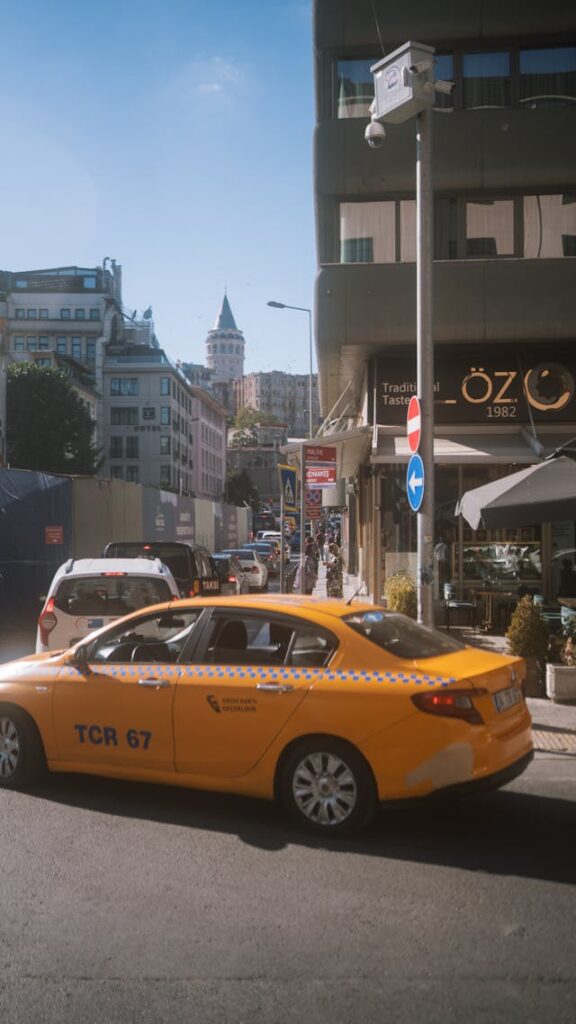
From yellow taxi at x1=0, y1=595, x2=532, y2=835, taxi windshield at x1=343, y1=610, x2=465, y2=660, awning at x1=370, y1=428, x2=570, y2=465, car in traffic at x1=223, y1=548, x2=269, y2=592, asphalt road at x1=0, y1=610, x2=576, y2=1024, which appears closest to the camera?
asphalt road at x1=0, y1=610, x2=576, y2=1024

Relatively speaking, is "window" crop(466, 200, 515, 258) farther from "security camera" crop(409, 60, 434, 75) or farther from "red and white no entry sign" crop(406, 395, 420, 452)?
"red and white no entry sign" crop(406, 395, 420, 452)

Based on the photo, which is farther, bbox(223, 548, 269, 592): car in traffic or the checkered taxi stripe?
bbox(223, 548, 269, 592): car in traffic

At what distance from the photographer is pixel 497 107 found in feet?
57.8

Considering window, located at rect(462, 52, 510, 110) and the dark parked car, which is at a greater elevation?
window, located at rect(462, 52, 510, 110)

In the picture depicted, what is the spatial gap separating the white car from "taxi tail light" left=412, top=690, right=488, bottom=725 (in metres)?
5.30

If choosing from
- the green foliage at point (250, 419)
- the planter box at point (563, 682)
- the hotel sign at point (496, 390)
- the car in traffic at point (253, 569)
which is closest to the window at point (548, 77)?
the hotel sign at point (496, 390)

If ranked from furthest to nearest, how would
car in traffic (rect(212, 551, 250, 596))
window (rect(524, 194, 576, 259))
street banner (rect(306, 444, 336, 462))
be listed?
car in traffic (rect(212, 551, 250, 596)) < street banner (rect(306, 444, 336, 462)) < window (rect(524, 194, 576, 259))

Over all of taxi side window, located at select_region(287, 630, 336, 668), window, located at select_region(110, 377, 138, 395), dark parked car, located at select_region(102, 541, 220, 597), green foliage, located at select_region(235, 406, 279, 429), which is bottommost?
taxi side window, located at select_region(287, 630, 336, 668)

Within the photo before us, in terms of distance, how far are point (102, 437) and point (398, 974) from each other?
3938 inches

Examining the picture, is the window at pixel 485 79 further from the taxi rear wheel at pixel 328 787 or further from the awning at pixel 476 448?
the taxi rear wheel at pixel 328 787

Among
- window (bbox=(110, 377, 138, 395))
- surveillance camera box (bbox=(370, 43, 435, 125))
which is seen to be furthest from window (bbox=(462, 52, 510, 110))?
window (bbox=(110, 377, 138, 395))

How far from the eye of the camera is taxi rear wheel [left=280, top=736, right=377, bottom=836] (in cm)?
573

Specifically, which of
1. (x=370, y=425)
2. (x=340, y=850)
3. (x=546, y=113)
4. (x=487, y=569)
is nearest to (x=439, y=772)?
(x=340, y=850)

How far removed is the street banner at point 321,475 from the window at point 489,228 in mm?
4766
